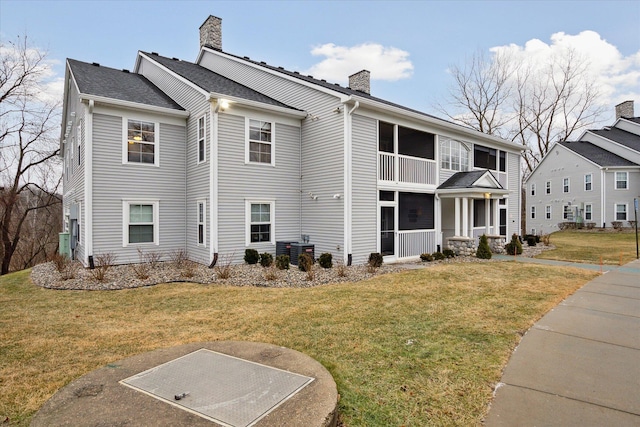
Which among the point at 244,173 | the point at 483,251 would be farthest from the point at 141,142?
the point at 483,251

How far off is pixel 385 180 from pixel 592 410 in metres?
9.10

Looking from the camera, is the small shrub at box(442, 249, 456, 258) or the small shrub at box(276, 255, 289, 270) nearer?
the small shrub at box(276, 255, 289, 270)

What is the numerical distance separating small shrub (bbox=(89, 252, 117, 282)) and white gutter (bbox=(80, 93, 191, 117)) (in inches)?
177

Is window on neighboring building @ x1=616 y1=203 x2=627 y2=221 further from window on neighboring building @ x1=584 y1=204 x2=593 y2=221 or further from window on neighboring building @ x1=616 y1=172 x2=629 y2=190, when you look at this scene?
window on neighboring building @ x1=584 y1=204 x2=593 y2=221

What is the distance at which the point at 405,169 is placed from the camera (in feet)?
40.2

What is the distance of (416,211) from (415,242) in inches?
49.5

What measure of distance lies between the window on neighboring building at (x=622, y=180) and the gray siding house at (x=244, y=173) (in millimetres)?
19754

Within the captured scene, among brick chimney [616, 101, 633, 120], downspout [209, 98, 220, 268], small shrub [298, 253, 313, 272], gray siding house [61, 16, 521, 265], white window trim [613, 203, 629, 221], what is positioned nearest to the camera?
small shrub [298, 253, 313, 272]

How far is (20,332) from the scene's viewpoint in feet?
16.2

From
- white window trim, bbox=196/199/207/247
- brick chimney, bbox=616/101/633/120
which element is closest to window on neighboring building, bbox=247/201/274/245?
white window trim, bbox=196/199/207/247

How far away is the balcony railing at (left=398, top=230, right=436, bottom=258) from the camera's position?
1199cm

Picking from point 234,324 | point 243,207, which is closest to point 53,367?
point 234,324

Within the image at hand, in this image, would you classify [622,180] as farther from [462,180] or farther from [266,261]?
[266,261]

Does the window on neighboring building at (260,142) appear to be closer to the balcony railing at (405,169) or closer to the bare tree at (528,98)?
the balcony railing at (405,169)
